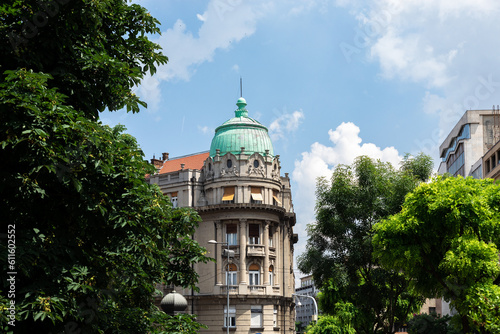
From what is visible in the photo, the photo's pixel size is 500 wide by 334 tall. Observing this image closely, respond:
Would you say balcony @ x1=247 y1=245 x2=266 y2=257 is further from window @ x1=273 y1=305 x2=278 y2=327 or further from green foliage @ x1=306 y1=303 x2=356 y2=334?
green foliage @ x1=306 y1=303 x2=356 y2=334

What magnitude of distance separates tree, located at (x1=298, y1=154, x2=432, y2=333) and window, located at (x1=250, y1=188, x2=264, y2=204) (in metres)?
20.7

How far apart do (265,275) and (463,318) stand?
113ft

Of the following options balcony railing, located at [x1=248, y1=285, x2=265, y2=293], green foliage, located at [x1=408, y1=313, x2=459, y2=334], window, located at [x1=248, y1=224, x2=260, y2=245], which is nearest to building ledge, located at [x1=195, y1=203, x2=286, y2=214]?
window, located at [x1=248, y1=224, x2=260, y2=245]

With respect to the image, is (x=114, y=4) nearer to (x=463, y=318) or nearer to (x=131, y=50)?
(x=131, y=50)

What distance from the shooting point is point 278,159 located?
220 feet

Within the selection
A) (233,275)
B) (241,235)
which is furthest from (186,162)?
(233,275)

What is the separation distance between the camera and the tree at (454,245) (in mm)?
26672

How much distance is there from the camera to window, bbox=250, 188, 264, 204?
206 ft

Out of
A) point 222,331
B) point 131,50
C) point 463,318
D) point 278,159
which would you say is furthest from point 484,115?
point 131,50

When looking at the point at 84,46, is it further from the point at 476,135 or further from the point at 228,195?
the point at 476,135

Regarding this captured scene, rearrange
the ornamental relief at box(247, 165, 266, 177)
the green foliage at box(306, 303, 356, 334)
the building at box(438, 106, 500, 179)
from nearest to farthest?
the green foliage at box(306, 303, 356, 334) < the building at box(438, 106, 500, 179) < the ornamental relief at box(247, 165, 266, 177)

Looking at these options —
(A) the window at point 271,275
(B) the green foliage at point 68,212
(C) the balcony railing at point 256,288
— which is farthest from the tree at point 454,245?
(A) the window at point 271,275

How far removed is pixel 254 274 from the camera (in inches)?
2427

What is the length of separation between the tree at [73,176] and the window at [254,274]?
153ft
